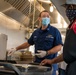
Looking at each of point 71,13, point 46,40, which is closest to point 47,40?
point 46,40

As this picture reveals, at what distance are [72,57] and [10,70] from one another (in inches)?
18.7

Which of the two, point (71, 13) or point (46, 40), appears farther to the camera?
point (46, 40)

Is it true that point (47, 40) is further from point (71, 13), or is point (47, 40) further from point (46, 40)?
point (71, 13)

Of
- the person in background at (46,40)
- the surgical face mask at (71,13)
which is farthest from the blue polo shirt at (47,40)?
the surgical face mask at (71,13)

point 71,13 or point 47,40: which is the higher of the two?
point 71,13

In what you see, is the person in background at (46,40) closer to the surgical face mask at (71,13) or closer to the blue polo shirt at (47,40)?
the blue polo shirt at (47,40)

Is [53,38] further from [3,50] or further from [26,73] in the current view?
[26,73]

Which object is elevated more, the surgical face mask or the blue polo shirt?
the surgical face mask

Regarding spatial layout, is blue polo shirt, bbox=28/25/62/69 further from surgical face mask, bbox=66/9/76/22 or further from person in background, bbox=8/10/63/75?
surgical face mask, bbox=66/9/76/22

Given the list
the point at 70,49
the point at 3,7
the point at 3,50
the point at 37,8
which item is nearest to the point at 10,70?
the point at 70,49

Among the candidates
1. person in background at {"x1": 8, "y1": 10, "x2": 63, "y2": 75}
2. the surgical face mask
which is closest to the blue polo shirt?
person in background at {"x1": 8, "y1": 10, "x2": 63, "y2": 75}

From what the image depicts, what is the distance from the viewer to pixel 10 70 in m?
1.27

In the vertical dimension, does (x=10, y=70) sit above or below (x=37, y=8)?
below

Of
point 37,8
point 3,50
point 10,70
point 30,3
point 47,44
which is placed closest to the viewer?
point 10,70
